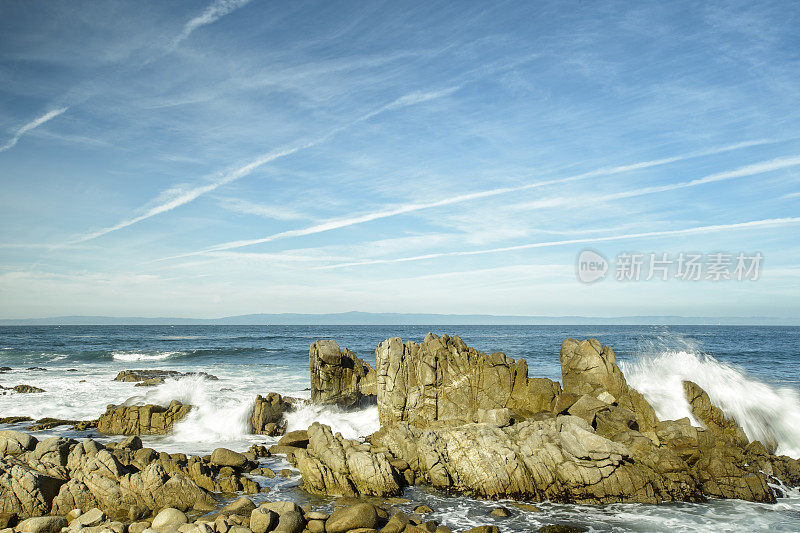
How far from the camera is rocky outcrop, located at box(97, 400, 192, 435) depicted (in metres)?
20.1

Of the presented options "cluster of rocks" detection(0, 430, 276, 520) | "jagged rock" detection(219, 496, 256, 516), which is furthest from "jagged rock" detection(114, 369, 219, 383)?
"jagged rock" detection(219, 496, 256, 516)

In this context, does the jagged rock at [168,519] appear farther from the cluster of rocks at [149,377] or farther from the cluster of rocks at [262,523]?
the cluster of rocks at [149,377]

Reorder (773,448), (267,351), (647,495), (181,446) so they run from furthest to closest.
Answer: (267,351)
(181,446)
(773,448)
(647,495)

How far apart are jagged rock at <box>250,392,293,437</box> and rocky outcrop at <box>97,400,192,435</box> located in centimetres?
291

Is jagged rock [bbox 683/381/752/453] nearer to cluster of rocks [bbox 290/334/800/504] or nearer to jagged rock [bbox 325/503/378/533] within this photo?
cluster of rocks [bbox 290/334/800/504]

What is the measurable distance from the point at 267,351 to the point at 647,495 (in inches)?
2086

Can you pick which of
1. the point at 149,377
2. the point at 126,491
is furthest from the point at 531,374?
the point at 126,491

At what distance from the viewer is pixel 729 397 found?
782 inches

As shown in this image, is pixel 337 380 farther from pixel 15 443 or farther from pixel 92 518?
pixel 92 518

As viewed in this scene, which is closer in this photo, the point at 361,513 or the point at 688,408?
the point at 361,513

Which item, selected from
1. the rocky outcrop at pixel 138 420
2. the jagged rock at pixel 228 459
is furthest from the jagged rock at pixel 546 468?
the rocky outcrop at pixel 138 420

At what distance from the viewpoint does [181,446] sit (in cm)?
1823

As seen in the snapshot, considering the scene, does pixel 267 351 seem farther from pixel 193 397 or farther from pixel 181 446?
pixel 181 446

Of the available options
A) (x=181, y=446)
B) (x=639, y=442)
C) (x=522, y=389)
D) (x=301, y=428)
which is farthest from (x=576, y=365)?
(x=181, y=446)
